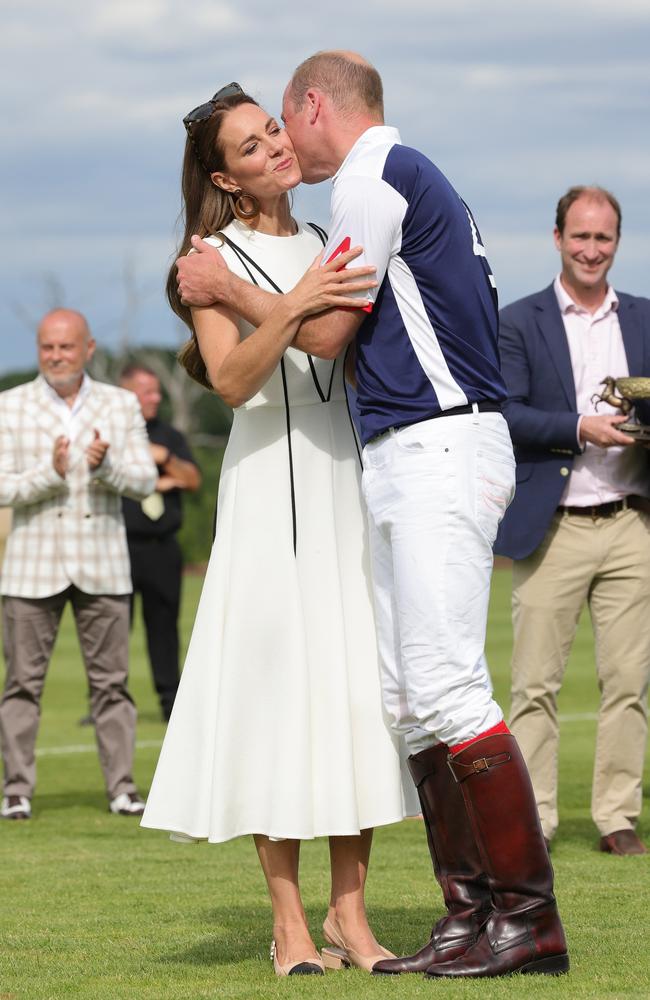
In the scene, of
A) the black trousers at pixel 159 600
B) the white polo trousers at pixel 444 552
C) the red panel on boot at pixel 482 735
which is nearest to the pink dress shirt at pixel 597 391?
the white polo trousers at pixel 444 552

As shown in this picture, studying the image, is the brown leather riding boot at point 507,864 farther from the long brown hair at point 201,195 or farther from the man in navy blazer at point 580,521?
the man in navy blazer at point 580,521

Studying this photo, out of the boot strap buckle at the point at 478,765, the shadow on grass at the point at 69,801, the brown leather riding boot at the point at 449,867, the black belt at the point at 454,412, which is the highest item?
the black belt at the point at 454,412

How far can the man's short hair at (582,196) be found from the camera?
7344mm

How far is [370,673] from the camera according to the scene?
4.66 metres

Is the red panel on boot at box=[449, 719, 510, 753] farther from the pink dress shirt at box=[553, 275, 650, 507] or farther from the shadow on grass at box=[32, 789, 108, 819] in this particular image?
the shadow on grass at box=[32, 789, 108, 819]

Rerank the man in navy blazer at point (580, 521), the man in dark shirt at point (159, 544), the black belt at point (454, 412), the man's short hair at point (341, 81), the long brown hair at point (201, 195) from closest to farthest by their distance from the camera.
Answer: the black belt at point (454, 412) < the man's short hair at point (341, 81) < the long brown hair at point (201, 195) < the man in navy blazer at point (580, 521) < the man in dark shirt at point (159, 544)

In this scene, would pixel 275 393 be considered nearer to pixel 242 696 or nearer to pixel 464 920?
pixel 242 696

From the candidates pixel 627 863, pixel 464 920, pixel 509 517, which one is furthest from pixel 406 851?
pixel 464 920

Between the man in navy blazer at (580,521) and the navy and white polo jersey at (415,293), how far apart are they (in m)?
2.62

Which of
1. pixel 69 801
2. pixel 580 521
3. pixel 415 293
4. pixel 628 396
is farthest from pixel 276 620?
pixel 69 801

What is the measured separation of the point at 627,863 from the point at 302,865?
1363 mm

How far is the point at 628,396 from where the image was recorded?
21.8 ft

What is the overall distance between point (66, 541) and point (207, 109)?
14.5 ft

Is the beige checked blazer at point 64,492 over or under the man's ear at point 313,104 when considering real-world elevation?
under
